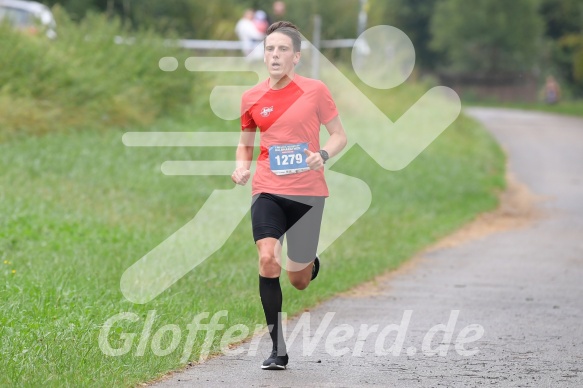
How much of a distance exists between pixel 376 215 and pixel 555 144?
17047mm

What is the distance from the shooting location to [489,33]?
69875 mm

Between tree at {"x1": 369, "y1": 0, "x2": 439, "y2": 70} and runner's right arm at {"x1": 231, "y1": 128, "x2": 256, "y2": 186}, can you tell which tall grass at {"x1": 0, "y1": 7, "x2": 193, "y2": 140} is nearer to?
runner's right arm at {"x1": 231, "y1": 128, "x2": 256, "y2": 186}

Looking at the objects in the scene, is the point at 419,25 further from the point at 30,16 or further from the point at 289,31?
the point at 289,31

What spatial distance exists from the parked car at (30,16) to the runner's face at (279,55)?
1401 centimetres

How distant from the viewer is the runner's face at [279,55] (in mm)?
7328

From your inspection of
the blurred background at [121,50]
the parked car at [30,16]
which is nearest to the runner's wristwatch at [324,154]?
the blurred background at [121,50]

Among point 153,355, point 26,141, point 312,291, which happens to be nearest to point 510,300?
point 312,291

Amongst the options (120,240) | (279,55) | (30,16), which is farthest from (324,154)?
(30,16)

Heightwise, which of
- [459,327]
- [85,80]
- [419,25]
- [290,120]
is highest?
[290,120]

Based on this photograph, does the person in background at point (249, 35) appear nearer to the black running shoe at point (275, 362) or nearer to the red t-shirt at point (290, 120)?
the red t-shirt at point (290, 120)

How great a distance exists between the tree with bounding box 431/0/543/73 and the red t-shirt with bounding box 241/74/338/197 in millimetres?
62503

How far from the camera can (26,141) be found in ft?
55.2

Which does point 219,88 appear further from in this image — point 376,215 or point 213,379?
point 213,379

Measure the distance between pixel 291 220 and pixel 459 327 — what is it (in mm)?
2155
